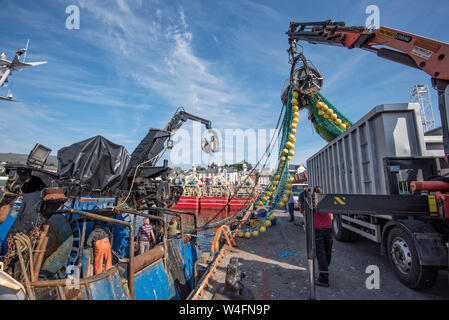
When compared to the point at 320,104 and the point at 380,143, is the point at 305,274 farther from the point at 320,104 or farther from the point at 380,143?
the point at 320,104

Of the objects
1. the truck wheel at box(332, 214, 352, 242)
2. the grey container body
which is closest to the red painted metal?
the truck wheel at box(332, 214, 352, 242)

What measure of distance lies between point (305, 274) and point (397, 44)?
5542 millimetres

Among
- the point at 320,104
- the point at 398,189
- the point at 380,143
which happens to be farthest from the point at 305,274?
the point at 320,104

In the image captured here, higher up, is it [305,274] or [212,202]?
[212,202]

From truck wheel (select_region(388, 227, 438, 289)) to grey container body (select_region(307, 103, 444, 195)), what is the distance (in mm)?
Result: 879

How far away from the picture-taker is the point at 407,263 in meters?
3.61

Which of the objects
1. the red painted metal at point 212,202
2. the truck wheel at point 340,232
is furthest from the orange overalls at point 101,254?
the red painted metal at point 212,202

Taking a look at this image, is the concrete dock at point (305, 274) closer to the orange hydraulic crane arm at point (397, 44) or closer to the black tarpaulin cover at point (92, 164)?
the orange hydraulic crane arm at point (397, 44)

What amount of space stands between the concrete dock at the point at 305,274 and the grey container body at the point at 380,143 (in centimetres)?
164

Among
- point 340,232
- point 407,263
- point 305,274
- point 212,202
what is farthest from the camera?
point 212,202

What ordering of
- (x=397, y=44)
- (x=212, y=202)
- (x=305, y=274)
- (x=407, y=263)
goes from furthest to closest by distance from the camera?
1. (x=212, y=202)
2. (x=397, y=44)
3. (x=305, y=274)
4. (x=407, y=263)

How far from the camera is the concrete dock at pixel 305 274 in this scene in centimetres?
355

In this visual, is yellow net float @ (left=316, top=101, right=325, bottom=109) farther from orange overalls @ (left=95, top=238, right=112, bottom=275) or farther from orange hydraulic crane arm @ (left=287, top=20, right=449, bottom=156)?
orange overalls @ (left=95, top=238, right=112, bottom=275)
